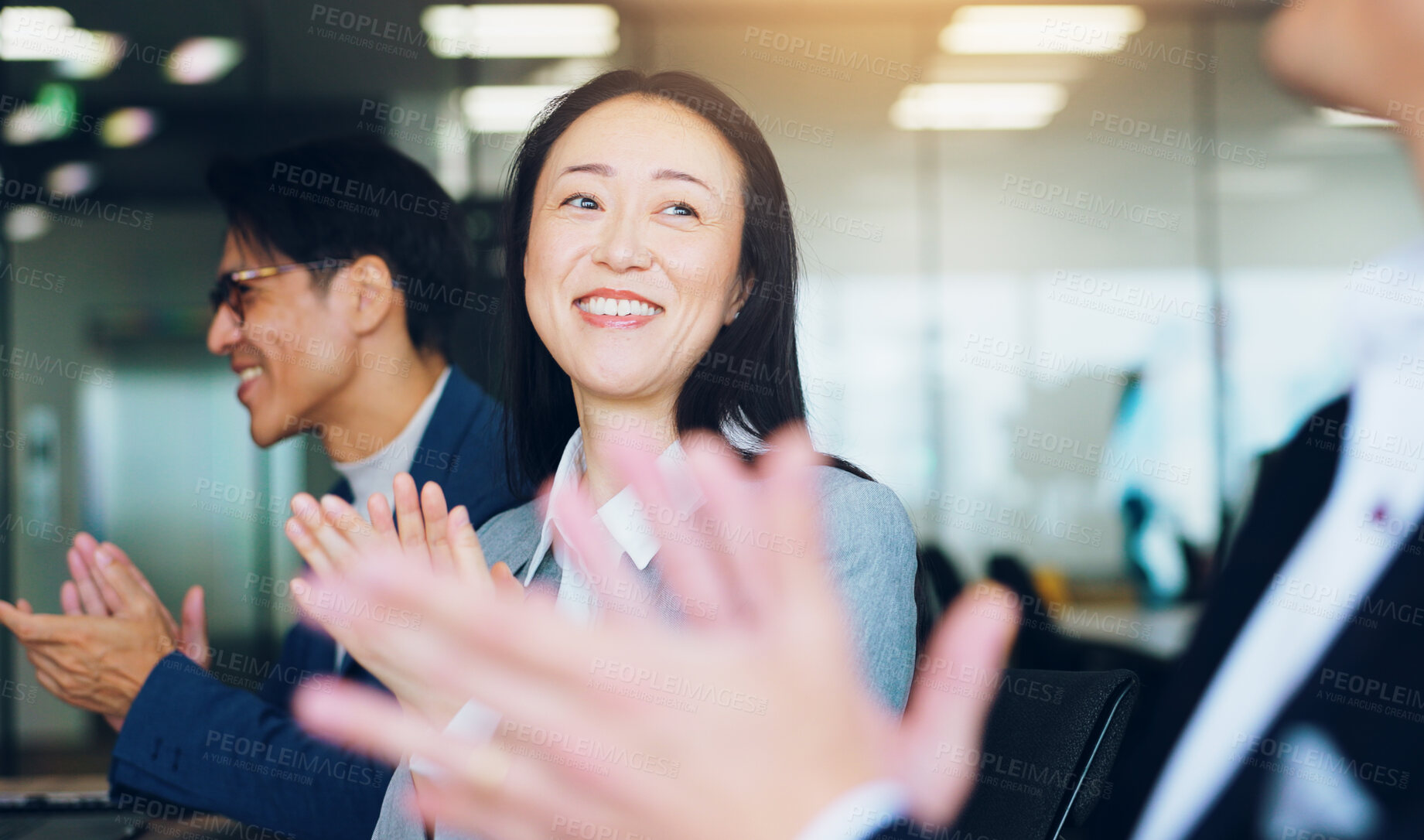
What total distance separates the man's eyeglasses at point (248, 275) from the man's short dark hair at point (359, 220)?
0.04ft

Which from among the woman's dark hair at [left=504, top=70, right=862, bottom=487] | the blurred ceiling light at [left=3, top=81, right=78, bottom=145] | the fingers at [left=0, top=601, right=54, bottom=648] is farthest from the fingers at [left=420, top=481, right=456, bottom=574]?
the blurred ceiling light at [left=3, top=81, right=78, bottom=145]

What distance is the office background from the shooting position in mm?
4996

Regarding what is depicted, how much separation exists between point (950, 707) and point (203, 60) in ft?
18.4

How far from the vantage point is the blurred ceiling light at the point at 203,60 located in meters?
5.00

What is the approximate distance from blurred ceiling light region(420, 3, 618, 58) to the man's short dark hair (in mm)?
2736

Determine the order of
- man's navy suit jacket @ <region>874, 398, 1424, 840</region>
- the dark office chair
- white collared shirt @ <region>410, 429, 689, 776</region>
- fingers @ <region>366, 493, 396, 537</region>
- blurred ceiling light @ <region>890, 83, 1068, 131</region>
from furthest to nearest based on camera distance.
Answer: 1. blurred ceiling light @ <region>890, 83, 1068, 131</region>
2. white collared shirt @ <region>410, 429, 689, 776</region>
3. the dark office chair
4. fingers @ <region>366, 493, 396, 537</region>
5. man's navy suit jacket @ <region>874, 398, 1424, 840</region>

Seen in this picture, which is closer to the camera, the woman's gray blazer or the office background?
the woman's gray blazer

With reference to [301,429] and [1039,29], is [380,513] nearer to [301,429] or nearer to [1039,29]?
[301,429]

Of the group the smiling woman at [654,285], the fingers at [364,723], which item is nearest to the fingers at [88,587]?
the smiling woman at [654,285]

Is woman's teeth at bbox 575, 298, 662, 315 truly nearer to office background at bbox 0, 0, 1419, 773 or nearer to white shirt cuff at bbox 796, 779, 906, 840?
white shirt cuff at bbox 796, 779, 906, 840

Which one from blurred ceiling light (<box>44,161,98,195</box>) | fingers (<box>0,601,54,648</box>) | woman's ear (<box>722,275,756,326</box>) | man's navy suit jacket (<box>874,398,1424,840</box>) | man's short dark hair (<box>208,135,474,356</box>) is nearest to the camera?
man's navy suit jacket (<box>874,398,1424,840</box>)

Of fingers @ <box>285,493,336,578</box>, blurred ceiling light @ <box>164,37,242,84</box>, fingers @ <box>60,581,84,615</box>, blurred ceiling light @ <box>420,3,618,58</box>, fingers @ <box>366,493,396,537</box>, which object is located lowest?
fingers @ <box>60,581,84,615</box>

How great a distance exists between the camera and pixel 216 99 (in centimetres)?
501

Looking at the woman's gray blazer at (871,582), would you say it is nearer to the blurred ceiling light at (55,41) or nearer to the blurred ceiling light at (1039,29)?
the blurred ceiling light at (1039,29)
